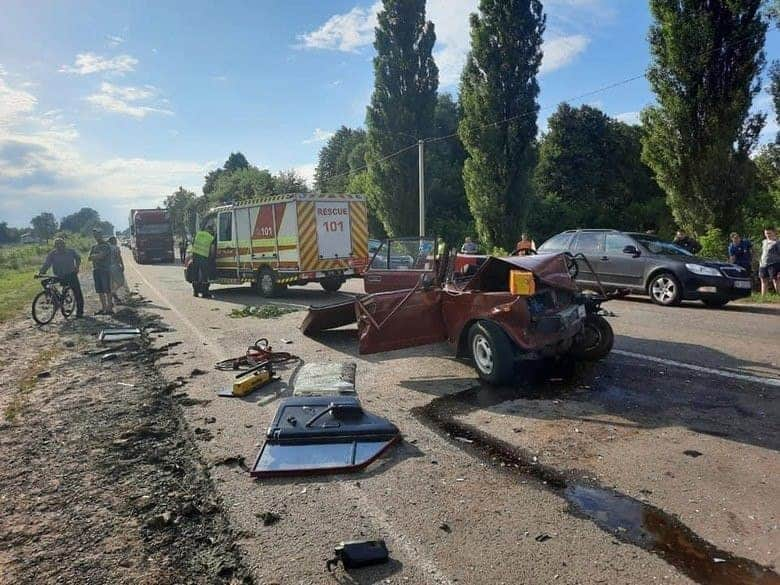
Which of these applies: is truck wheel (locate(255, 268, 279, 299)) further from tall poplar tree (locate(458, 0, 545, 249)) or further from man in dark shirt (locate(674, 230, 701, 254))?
tall poplar tree (locate(458, 0, 545, 249))

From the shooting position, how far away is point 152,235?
3541 centimetres

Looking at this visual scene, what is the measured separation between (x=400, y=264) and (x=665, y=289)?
6067 millimetres

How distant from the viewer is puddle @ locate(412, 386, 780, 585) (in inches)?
105

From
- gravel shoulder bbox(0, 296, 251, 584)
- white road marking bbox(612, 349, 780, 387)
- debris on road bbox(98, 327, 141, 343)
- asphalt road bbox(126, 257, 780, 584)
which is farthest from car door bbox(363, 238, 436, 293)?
debris on road bbox(98, 327, 141, 343)

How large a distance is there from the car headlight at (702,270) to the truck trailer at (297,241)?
7906 mm

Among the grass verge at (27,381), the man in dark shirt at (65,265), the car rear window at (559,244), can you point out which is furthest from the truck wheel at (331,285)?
the grass verge at (27,381)

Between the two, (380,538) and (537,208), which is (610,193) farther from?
(380,538)

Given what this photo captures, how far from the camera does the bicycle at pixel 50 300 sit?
11.9m

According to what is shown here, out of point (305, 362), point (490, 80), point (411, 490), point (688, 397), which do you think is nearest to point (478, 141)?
point (490, 80)

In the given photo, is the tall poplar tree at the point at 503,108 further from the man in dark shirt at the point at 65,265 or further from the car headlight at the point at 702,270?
the man in dark shirt at the point at 65,265

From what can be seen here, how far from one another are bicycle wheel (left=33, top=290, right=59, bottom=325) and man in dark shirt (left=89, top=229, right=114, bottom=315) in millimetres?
975

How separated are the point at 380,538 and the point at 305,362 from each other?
4473 mm

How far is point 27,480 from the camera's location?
402 centimetres

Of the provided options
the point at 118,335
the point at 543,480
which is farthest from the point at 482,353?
the point at 118,335
